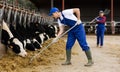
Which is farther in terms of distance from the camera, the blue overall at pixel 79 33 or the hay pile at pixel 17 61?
the blue overall at pixel 79 33

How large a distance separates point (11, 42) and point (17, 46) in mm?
257

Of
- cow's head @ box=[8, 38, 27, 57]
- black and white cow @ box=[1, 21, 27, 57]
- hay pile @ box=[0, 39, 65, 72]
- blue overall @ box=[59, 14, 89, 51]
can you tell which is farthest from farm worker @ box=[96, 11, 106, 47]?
cow's head @ box=[8, 38, 27, 57]

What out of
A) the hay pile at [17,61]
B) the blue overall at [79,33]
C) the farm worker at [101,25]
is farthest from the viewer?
the farm worker at [101,25]

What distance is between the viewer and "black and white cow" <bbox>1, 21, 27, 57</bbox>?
10691 mm

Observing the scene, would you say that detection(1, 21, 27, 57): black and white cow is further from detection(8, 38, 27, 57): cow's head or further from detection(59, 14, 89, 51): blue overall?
detection(59, 14, 89, 51): blue overall

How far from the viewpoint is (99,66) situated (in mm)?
10602

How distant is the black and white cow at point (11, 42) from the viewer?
10691mm

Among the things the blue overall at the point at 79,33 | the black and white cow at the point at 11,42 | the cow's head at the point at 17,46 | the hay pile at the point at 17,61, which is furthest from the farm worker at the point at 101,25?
the cow's head at the point at 17,46

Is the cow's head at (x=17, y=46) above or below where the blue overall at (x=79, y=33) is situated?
below

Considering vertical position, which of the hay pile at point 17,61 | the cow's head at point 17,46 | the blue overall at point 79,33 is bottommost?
the hay pile at point 17,61

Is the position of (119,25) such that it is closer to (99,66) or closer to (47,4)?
(47,4)

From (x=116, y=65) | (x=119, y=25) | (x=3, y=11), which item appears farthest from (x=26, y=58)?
(x=119, y=25)

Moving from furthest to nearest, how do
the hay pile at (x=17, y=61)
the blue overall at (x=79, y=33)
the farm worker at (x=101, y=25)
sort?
→ the farm worker at (x=101, y=25)
the blue overall at (x=79, y=33)
the hay pile at (x=17, y=61)

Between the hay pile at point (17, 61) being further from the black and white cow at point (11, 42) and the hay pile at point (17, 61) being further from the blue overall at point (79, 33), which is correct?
the blue overall at point (79, 33)
